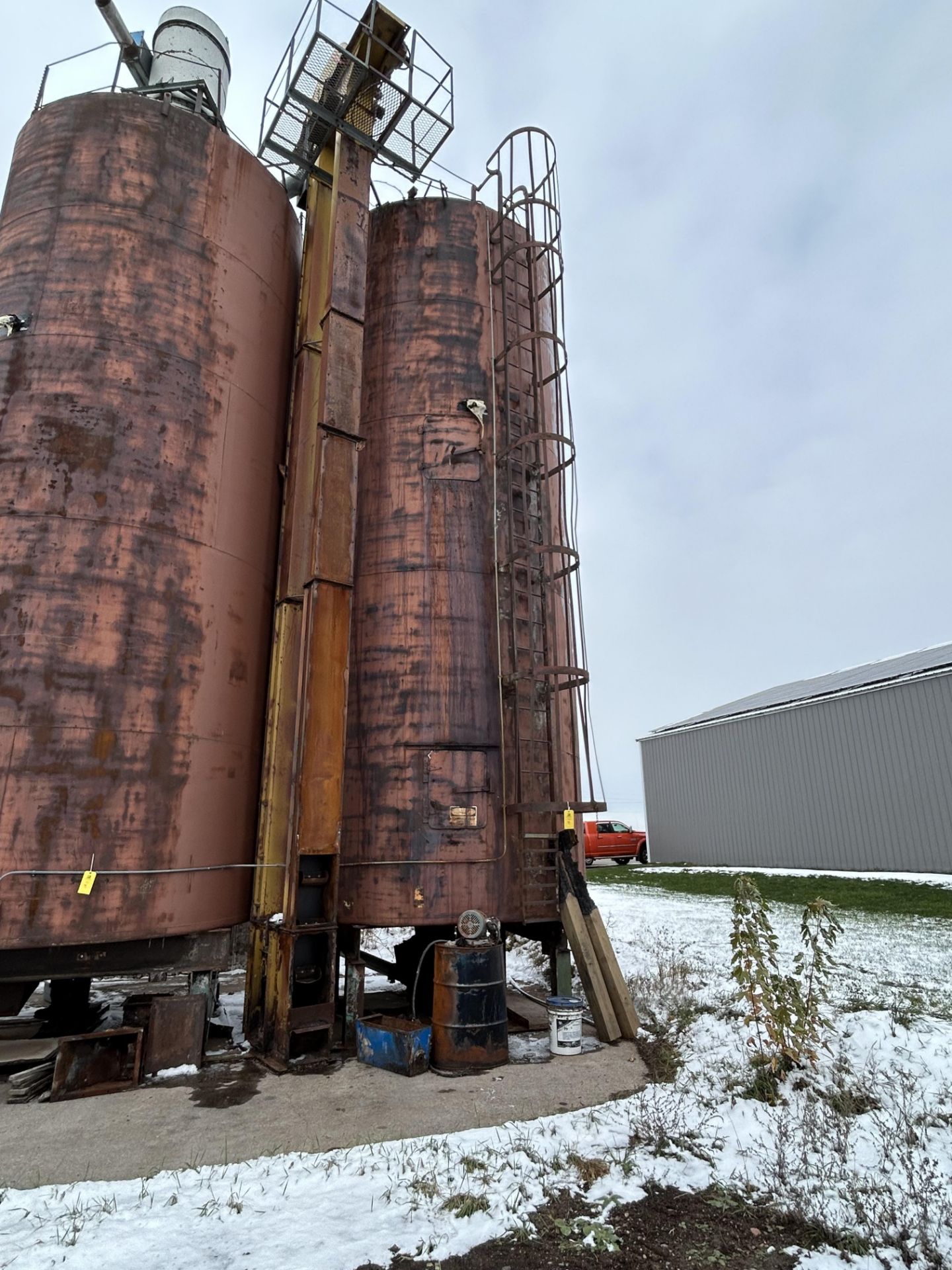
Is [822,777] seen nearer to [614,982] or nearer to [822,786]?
[822,786]

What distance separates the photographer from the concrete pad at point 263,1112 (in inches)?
222

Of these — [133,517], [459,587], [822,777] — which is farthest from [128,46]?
[822,777]

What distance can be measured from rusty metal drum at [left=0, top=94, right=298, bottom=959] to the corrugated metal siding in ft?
60.8

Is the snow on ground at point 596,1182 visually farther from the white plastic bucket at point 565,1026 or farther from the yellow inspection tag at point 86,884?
the yellow inspection tag at point 86,884

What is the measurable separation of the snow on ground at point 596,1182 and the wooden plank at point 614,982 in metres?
1.05

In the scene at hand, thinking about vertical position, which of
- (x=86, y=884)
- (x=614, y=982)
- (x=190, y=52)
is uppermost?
(x=190, y=52)

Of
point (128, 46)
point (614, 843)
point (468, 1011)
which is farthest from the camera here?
point (614, 843)

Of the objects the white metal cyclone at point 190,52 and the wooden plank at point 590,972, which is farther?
the white metal cyclone at point 190,52

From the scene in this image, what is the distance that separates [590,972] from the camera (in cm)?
895

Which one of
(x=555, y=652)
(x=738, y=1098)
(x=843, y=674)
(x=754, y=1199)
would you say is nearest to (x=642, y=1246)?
(x=754, y=1199)

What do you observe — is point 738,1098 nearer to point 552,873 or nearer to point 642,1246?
point 642,1246

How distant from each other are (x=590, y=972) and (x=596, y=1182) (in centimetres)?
385

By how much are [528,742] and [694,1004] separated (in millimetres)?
3630

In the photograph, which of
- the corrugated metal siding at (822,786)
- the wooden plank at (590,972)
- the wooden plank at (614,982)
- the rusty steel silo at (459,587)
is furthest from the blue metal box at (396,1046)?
the corrugated metal siding at (822,786)
